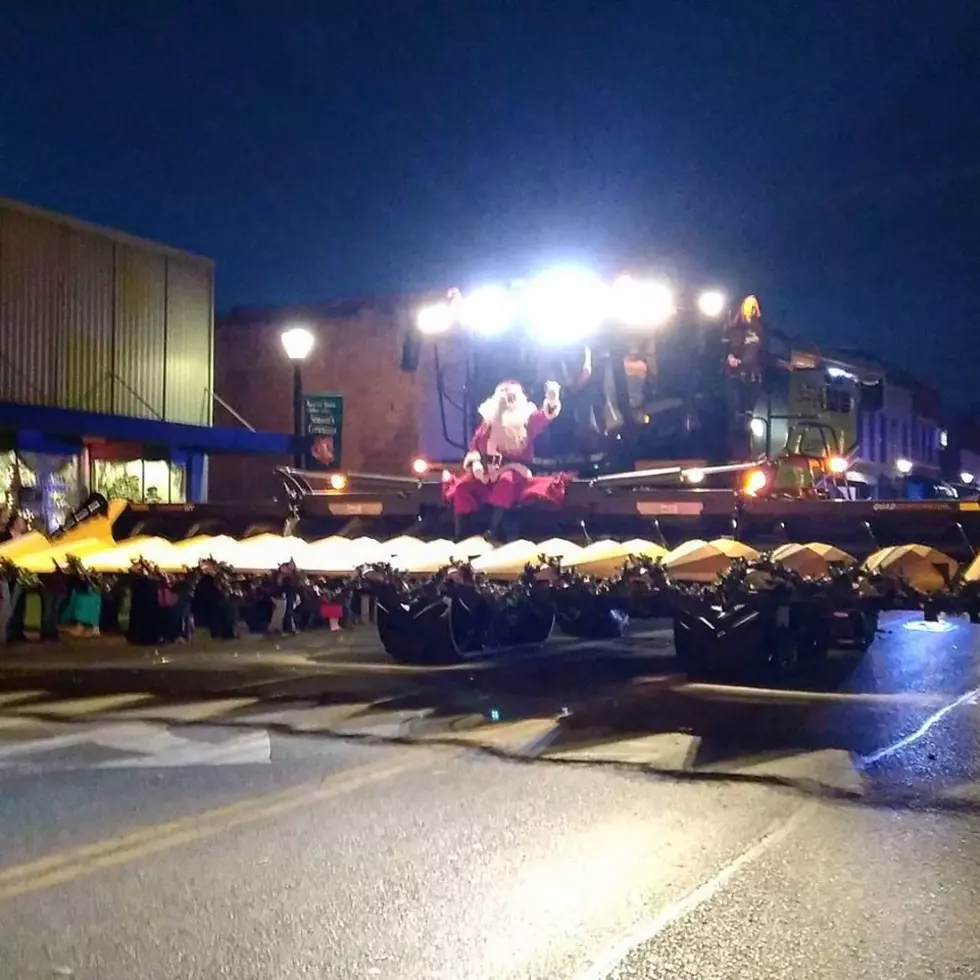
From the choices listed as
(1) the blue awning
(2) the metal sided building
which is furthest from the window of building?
(2) the metal sided building

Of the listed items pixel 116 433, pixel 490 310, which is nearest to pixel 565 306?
pixel 490 310

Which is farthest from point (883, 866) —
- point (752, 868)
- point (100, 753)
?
point (100, 753)

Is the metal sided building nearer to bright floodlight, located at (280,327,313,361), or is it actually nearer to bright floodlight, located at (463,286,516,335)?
bright floodlight, located at (280,327,313,361)

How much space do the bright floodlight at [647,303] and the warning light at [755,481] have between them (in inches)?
59.9

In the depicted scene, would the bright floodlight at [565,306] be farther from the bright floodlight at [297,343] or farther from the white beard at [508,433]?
the bright floodlight at [297,343]

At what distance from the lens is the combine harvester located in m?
9.71

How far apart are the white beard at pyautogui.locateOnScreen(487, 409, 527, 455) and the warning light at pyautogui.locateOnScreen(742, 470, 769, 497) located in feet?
6.53

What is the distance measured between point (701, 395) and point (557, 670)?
3.38 m

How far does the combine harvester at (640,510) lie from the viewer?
9.71 m

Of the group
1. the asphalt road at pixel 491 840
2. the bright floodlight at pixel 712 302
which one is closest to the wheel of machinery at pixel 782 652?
the asphalt road at pixel 491 840

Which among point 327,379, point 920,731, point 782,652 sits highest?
point 327,379

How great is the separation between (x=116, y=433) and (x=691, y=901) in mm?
16856

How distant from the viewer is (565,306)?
11.9 m

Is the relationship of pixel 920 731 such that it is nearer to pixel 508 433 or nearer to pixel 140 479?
pixel 508 433
